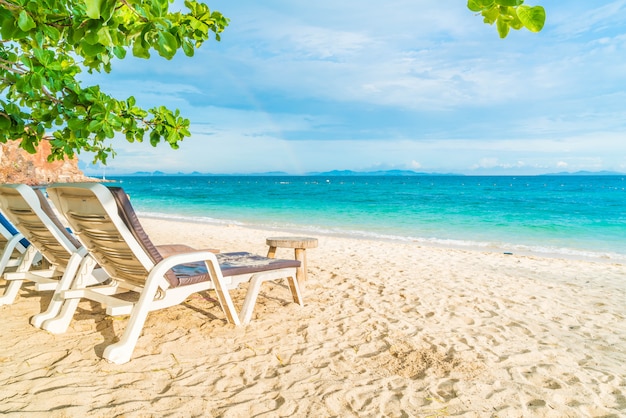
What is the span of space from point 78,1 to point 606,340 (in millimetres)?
4851

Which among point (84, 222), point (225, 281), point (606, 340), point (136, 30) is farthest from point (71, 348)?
point (606, 340)

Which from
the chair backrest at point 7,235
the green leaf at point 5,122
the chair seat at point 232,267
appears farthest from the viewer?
the chair backrest at point 7,235

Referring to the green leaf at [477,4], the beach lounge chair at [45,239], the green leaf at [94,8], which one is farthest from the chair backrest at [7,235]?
the green leaf at [477,4]

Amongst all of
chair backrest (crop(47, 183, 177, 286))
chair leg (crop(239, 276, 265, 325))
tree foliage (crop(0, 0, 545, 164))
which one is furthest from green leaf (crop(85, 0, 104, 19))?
chair leg (crop(239, 276, 265, 325))

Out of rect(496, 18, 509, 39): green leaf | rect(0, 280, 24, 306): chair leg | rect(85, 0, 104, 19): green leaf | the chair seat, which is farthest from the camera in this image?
rect(0, 280, 24, 306): chair leg

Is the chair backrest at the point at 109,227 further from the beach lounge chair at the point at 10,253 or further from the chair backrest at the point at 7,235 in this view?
the chair backrest at the point at 7,235

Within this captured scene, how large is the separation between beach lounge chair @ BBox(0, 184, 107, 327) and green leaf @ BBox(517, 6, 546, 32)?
3506mm

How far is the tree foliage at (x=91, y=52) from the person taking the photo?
5.25 feet

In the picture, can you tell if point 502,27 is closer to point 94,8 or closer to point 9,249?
point 94,8

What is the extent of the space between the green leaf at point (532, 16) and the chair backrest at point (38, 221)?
142 inches

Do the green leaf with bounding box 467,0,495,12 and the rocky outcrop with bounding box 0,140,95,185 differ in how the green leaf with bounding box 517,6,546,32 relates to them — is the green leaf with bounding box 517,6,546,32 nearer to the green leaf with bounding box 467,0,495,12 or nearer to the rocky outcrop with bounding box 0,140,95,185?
the green leaf with bounding box 467,0,495,12

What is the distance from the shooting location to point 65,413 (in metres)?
2.22

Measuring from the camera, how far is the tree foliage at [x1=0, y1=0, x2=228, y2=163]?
179 centimetres

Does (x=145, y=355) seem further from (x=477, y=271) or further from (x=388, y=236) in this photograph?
(x=388, y=236)
